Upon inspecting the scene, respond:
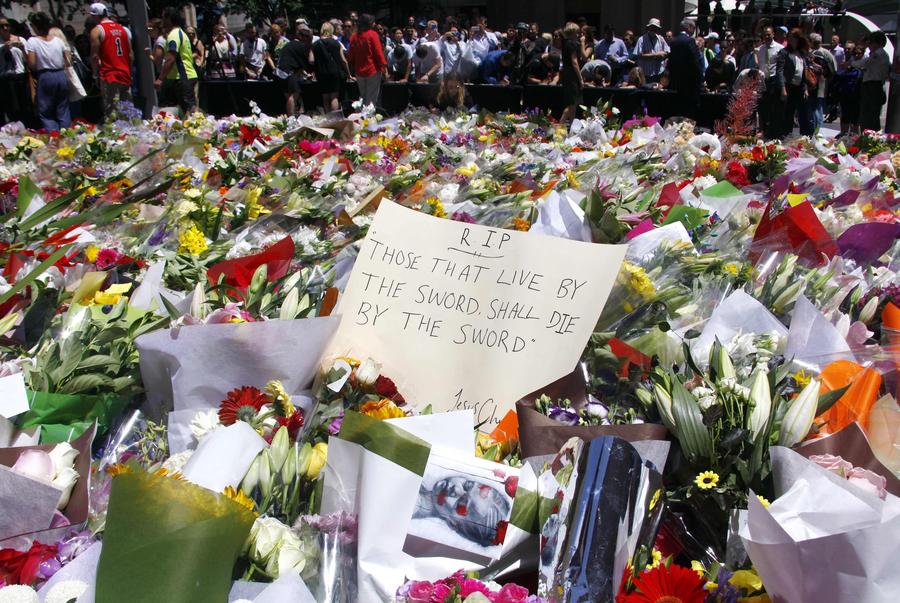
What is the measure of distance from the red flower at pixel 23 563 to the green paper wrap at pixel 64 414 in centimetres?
42

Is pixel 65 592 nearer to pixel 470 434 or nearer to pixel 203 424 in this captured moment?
pixel 203 424

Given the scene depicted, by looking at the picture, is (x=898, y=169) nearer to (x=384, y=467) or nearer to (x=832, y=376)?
(x=832, y=376)

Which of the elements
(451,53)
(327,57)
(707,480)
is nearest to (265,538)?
(707,480)

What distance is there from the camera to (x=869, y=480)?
114cm

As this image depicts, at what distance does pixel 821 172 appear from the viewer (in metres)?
3.82

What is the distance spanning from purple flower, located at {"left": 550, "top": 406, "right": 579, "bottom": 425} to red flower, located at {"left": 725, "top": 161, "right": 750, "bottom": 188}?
104 inches

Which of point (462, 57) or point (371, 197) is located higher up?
point (371, 197)

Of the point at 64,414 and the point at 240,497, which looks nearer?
the point at 240,497

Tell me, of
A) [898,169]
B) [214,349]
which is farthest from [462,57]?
[214,349]

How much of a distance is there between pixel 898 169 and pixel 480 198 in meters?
2.20

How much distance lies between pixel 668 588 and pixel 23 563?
0.83 metres

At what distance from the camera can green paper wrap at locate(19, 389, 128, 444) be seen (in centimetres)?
152

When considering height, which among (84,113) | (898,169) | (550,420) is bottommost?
(84,113)

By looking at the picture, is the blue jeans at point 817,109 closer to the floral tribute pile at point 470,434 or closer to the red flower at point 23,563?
the floral tribute pile at point 470,434
